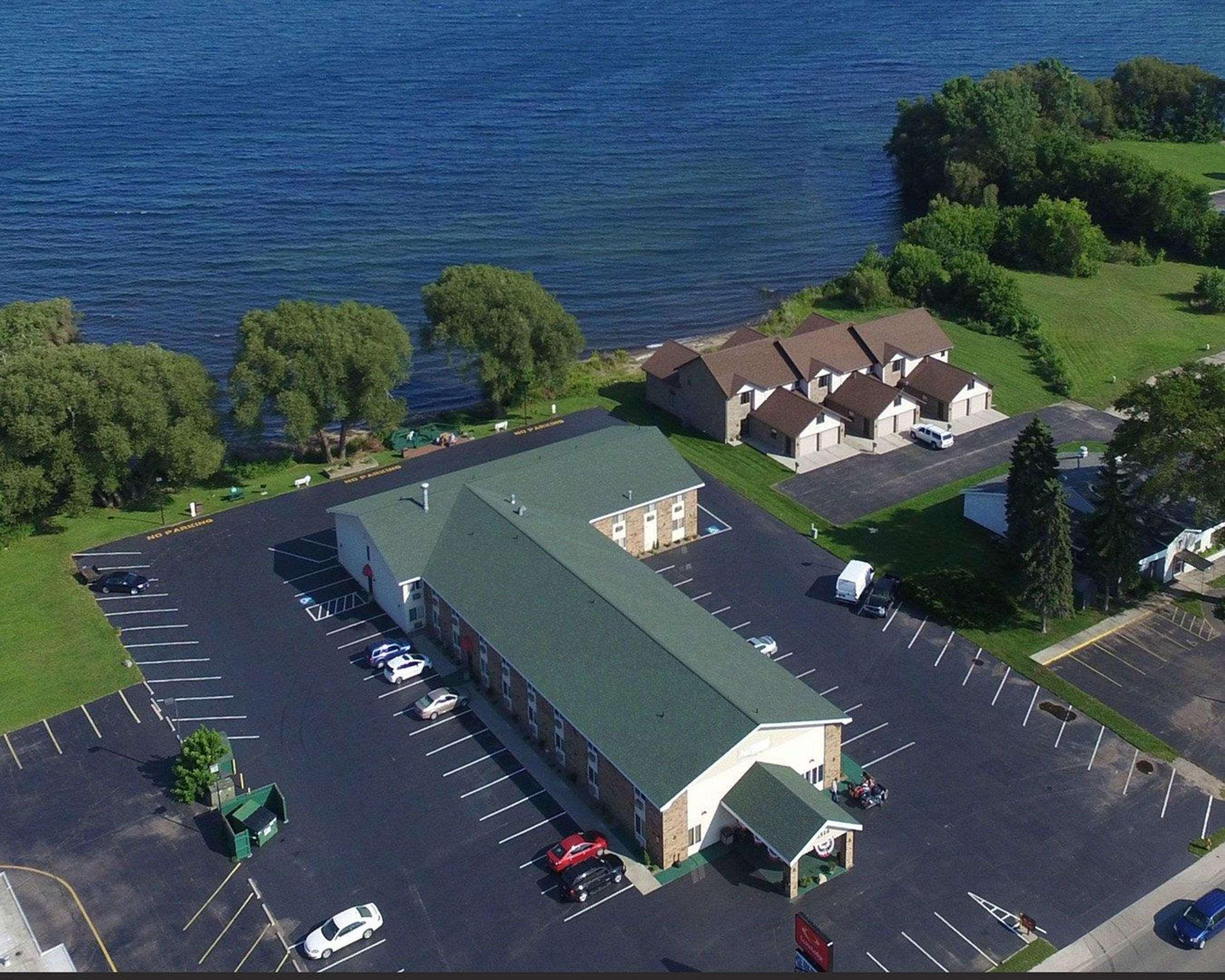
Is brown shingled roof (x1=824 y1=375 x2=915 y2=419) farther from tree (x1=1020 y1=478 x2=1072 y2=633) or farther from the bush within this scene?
tree (x1=1020 y1=478 x2=1072 y2=633)

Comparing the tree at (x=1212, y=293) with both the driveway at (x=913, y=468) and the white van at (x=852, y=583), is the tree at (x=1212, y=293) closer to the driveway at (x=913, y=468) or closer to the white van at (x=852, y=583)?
the driveway at (x=913, y=468)

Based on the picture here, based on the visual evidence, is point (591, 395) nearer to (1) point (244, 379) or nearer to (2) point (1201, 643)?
(1) point (244, 379)

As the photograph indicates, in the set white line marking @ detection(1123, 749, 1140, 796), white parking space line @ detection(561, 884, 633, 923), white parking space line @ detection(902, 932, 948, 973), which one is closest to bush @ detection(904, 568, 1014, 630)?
white line marking @ detection(1123, 749, 1140, 796)

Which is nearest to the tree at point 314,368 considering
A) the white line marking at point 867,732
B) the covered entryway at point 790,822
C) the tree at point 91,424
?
the tree at point 91,424

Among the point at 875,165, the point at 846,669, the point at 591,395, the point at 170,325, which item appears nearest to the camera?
the point at 846,669

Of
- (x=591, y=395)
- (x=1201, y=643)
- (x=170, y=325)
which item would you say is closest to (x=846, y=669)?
(x=1201, y=643)

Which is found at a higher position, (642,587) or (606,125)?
(606,125)

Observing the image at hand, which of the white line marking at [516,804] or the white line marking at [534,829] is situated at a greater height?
the white line marking at [516,804]

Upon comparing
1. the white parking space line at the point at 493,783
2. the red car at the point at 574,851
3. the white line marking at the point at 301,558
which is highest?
the white line marking at the point at 301,558
